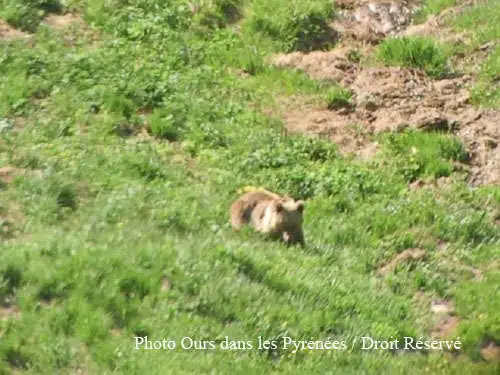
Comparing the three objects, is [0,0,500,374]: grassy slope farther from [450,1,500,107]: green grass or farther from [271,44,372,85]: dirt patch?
[450,1,500,107]: green grass

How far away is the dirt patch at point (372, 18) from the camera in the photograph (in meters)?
15.1

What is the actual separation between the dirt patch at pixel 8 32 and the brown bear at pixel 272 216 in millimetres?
4051

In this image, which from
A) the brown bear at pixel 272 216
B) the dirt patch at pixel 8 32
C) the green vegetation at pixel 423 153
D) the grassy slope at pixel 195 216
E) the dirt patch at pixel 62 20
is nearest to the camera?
the grassy slope at pixel 195 216

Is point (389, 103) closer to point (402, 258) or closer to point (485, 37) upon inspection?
point (485, 37)

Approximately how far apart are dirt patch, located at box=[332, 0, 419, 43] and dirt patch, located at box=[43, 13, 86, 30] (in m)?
3.44

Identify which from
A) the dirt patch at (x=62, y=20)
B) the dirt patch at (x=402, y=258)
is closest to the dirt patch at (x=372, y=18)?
the dirt patch at (x=62, y=20)

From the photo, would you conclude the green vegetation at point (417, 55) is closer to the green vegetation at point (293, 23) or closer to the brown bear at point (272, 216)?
the green vegetation at point (293, 23)

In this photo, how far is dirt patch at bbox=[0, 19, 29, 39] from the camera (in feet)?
42.9

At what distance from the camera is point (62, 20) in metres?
14.0

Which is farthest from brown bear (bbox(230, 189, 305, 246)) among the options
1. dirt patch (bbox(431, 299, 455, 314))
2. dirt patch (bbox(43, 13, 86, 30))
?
dirt patch (bbox(43, 13, 86, 30))

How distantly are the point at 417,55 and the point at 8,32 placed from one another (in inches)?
195

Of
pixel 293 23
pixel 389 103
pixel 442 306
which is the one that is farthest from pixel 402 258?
pixel 293 23

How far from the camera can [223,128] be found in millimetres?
12422

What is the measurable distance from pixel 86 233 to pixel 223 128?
3.52 metres
